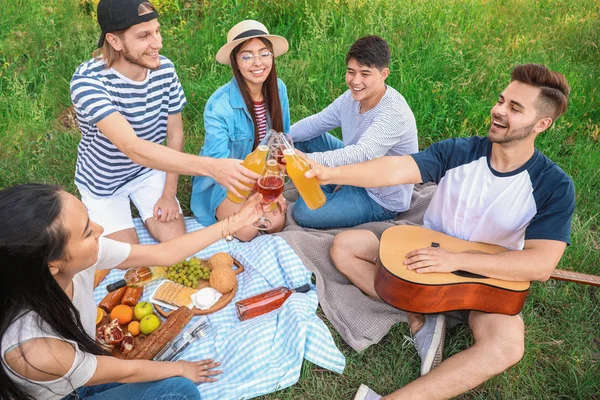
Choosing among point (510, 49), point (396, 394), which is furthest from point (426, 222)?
point (510, 49)

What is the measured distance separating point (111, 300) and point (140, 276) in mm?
291

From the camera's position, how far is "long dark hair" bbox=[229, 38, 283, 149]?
3961 millimetres

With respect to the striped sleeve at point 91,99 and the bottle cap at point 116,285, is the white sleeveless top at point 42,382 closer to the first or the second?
the bottle cap at point 116,285

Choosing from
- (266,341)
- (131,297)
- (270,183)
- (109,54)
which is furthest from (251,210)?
(109,54)

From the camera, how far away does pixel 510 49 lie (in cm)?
603

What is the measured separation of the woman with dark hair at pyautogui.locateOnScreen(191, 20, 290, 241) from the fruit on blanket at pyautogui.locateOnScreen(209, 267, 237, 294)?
554 mm

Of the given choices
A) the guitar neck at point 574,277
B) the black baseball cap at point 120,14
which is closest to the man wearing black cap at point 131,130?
the black baseball cap at point 120,14

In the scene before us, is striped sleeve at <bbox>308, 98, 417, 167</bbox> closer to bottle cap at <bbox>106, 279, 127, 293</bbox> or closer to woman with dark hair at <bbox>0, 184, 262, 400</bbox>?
bottle cap at <bbox>106, 279, 127, 293</bbox>

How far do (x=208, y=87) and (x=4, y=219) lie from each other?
12.4 feet

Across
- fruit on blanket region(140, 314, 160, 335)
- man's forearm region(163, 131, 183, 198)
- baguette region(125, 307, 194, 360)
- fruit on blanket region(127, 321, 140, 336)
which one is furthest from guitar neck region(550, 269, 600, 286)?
man's forearm region(163, 131, 183, 198)

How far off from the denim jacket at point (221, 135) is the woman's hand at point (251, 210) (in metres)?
1.06

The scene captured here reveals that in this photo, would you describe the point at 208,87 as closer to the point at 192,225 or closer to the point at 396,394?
the point at 192,225

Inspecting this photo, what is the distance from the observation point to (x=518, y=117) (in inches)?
118

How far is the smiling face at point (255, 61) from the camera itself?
3818mm
